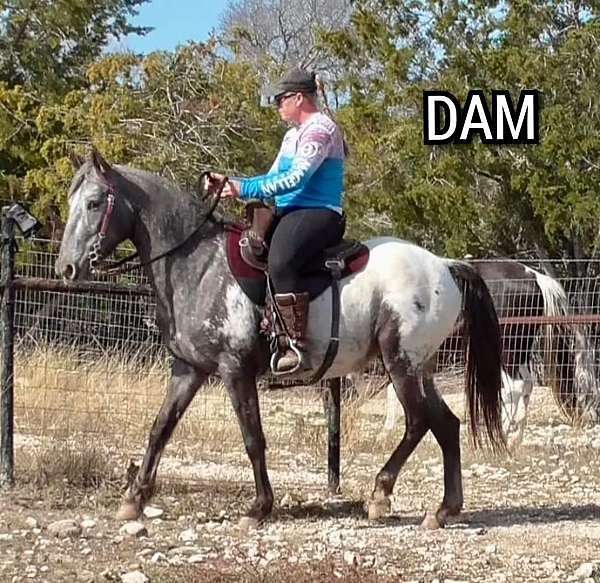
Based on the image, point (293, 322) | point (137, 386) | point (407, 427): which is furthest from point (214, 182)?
point (137, 386)

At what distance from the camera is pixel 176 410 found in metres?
6.96

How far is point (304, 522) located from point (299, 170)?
2085mm

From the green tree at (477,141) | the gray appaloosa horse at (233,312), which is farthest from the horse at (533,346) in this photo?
the gray appaloosa horse at (233,312)

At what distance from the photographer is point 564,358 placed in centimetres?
1202

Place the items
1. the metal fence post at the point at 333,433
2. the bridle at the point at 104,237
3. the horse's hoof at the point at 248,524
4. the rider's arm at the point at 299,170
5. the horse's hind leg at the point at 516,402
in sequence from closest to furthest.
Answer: the rider's arm at the point at 299,170 < the horse's hoof at the point at 248,524 < the bridle at the point at 104,237 < the metal fence post at the point at 333,433 < the horse's hind leg at the point at 516,402

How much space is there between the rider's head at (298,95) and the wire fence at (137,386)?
2.26 metres

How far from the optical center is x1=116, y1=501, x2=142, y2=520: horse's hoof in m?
6.87

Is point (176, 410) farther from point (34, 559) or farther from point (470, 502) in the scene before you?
point (470, 502)

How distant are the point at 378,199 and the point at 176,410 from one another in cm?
925

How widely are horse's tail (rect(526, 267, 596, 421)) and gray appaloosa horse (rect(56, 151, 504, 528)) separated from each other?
4.64 m

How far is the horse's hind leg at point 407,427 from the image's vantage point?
22.7ft

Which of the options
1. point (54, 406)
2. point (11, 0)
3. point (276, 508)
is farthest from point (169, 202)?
point (11, 0)

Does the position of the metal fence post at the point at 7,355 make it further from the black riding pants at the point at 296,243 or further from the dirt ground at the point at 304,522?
the black riding pants at the point at 296,243

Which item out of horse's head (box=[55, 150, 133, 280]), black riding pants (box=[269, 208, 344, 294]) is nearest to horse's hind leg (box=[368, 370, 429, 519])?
black riding pants (box=[269, 208, 344, 294])
